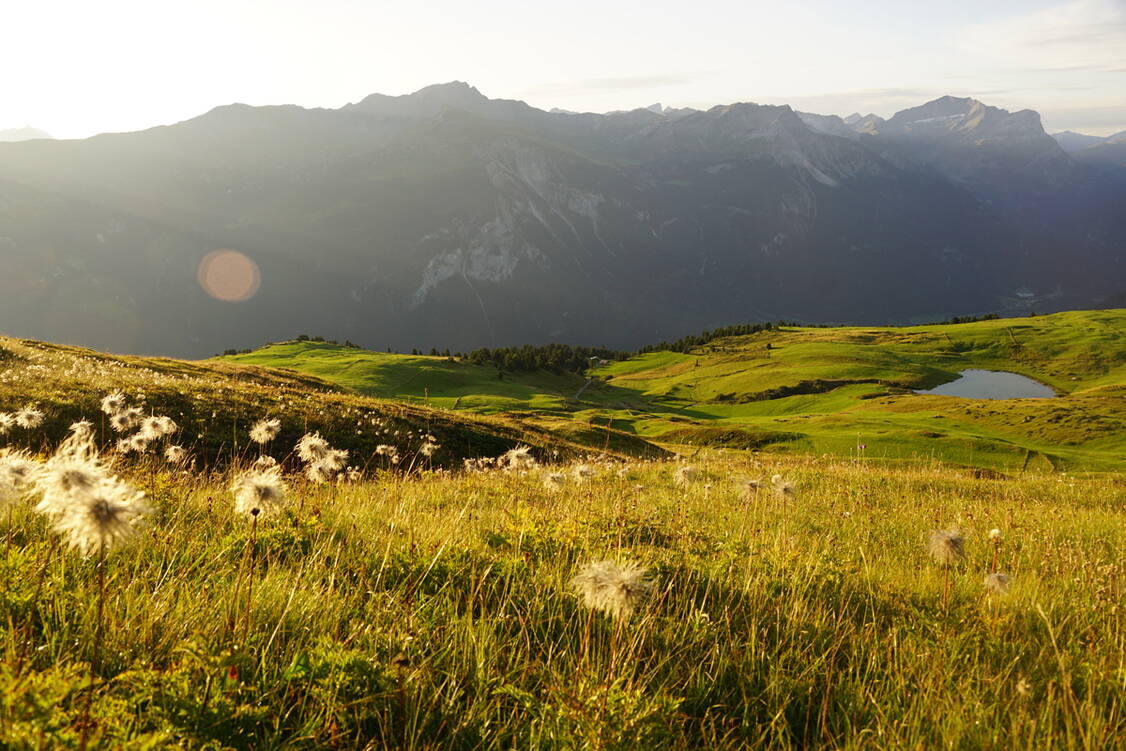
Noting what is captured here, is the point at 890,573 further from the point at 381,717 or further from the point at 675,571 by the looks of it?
the point at 381,717

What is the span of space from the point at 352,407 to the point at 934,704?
2885 centimetres

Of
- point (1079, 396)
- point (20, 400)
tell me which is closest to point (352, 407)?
point (20, 400)

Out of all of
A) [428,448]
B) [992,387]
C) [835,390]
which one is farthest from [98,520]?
[992,387]

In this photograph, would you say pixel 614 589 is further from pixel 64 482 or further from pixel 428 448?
pixel 428 448

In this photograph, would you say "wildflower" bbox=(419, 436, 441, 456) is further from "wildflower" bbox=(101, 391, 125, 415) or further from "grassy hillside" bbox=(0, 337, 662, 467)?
"wildflower" bbox=(101, 391, 125, 415)

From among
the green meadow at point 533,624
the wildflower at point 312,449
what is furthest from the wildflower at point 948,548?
the wildflower at point 312,449

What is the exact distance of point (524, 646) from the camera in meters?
3.90

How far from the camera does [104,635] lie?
3139mm

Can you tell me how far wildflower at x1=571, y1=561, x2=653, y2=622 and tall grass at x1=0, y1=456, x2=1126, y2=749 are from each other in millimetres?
339

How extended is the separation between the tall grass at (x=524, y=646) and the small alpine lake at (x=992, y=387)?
11997cm

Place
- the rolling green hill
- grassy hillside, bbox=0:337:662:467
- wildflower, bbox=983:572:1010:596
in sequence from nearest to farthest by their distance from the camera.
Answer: wildflower, bbox=983:572:1010:596 < grassy hillside, bbox=0:337:662:467 < the rolling green hill

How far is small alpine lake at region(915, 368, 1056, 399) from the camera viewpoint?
356ft

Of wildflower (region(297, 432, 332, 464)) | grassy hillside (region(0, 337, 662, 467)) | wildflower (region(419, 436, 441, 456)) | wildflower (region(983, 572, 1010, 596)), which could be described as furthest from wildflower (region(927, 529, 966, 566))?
wildflower (region(419, 436, 441, 456))

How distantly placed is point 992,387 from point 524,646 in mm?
140079
